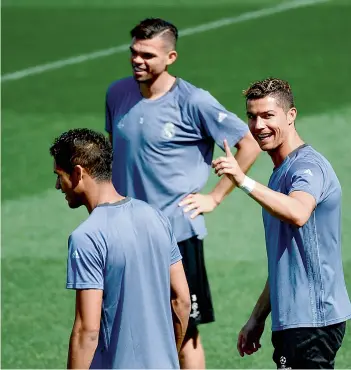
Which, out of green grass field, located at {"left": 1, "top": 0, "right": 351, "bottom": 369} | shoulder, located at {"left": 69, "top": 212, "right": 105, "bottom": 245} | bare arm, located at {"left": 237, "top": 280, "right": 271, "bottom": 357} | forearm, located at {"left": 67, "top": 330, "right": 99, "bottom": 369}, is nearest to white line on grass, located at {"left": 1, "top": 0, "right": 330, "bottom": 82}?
green grass field, located at {"left": 1, "top": 0, "right": 351, "bottom": 369}

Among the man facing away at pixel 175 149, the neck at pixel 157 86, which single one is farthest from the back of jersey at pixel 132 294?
the neck at pixel 157 86

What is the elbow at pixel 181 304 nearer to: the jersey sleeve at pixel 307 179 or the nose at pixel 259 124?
the jersey sleeve at pixel 307 179

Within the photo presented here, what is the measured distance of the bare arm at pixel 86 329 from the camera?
511cm

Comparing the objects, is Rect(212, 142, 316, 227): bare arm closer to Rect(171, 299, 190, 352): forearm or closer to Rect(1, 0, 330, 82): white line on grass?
Rect(171, 299, 190, 352): forearm

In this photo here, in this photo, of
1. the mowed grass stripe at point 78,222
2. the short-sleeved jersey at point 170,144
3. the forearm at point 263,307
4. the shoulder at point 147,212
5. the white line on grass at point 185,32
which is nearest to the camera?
the shoulder at point 147,212

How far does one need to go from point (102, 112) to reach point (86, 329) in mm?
7106

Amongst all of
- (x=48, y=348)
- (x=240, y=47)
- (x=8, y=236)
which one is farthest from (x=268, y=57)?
(x=48, y=348)

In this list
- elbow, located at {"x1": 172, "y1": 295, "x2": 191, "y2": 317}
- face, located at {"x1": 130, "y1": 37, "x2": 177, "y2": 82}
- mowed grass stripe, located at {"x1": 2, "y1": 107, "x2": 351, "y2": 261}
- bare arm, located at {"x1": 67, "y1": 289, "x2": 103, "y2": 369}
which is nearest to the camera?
bare arm, located at {"x1": 67, "y1": 289, "x2": 103, "y2": 369}

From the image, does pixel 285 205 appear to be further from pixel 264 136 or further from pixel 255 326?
pixel 255 326

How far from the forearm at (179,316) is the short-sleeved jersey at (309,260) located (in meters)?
0.45

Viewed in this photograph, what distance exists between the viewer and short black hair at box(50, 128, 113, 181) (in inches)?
211

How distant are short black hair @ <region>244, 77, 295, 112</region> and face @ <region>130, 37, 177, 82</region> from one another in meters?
1.73

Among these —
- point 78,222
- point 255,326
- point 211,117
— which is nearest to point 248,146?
point 211,117

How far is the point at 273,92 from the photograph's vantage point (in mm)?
5895
